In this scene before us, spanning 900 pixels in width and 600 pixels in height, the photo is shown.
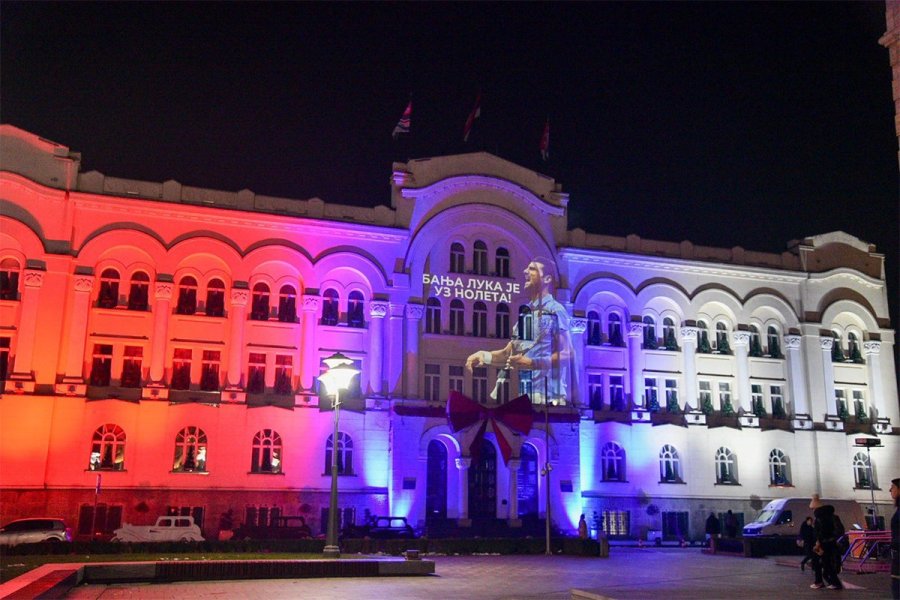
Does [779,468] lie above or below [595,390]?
below

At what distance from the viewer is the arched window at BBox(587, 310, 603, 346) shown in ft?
155

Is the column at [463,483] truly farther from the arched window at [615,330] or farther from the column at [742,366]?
the column at [742,366]

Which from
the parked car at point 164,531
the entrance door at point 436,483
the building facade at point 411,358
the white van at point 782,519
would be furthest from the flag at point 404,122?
the white van at point 782,519

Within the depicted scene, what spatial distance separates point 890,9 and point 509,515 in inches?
1150

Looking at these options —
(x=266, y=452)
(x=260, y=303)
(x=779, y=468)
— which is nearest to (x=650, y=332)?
(x=779, y=468)

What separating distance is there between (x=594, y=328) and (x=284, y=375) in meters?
16.9

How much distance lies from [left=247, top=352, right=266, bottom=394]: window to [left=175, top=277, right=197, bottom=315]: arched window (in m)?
3.53

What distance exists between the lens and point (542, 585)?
21.9 metres

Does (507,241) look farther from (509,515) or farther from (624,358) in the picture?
(509,515)

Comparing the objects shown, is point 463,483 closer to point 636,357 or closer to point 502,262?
point 502,262

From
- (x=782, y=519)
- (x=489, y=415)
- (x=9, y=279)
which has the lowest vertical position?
(x=782, y=519)

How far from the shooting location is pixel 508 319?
45969 millimetres

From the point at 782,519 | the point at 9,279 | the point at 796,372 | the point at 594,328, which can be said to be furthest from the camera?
the point at 796,372

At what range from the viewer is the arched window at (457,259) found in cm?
4581
